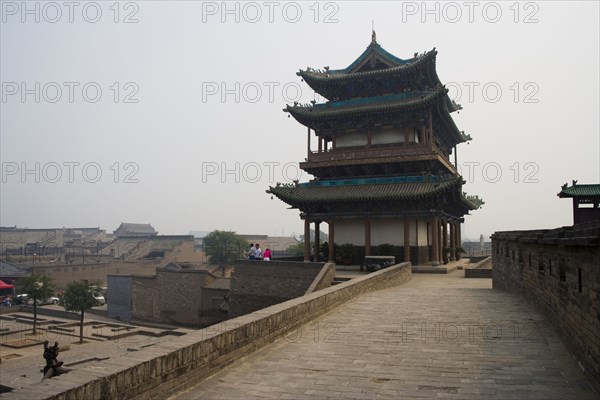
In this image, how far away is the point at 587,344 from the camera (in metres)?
5.89

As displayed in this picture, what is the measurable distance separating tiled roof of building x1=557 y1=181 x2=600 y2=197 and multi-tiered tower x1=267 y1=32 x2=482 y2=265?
16.5 ft

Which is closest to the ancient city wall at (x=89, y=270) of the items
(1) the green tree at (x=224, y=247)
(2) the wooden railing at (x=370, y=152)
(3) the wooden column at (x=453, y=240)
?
(1) the green tree at (x=224, y=247)

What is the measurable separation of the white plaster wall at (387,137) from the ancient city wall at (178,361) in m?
18.3

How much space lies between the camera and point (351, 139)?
91.0 feet

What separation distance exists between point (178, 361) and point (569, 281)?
577cm

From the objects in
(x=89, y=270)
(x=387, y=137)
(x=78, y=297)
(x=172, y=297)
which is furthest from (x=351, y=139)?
(x=89, y=270)

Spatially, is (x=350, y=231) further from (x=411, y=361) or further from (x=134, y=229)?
(x=134, y=229)

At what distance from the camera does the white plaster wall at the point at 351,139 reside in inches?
1078

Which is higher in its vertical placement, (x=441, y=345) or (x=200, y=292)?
(x=441, y=345)

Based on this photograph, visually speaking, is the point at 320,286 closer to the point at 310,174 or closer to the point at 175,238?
the point at 310,174

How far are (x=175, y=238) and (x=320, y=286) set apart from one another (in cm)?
7040

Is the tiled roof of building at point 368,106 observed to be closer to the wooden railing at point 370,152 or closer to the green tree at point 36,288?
the wooden railing at point 370,152

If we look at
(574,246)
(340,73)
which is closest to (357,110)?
(340,73)

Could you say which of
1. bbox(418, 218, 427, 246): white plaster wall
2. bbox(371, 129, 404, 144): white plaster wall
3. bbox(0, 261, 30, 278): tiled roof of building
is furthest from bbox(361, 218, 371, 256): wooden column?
bbox(0, 261, 30, 278): tiled roof of building
